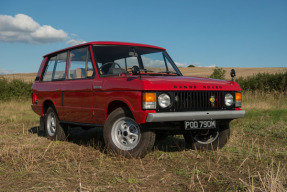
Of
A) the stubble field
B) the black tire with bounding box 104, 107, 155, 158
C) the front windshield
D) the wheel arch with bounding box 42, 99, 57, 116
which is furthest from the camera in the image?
the wheel arch with bounding box 42, 99, 57, 116

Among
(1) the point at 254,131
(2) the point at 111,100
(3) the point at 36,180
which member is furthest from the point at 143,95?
Answer: (1) the point at 254,131

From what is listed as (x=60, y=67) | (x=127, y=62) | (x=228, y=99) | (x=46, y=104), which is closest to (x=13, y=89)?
(x=46, y=104)

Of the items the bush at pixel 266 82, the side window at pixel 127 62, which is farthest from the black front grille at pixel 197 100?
the bush at pixel 266 82

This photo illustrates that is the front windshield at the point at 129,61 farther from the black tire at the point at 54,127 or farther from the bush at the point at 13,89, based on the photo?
the bush at the point at 13,89

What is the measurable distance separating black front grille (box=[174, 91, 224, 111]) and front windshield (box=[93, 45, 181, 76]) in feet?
4.05

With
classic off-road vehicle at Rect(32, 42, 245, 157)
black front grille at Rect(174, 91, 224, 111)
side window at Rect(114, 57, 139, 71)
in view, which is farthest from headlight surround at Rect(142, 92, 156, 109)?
side window at Rect(114, 57, 139, 71)

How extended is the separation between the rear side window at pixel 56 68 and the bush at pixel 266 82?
56.3 feet

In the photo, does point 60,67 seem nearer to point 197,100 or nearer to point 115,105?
point 115,105

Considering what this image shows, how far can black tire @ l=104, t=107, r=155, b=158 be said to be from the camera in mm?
4523

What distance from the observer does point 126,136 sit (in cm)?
480

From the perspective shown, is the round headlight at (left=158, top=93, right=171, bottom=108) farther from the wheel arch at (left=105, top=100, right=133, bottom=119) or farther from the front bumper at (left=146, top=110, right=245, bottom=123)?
the wheel arch at (left=105, top=100, right=133, bottom=119)

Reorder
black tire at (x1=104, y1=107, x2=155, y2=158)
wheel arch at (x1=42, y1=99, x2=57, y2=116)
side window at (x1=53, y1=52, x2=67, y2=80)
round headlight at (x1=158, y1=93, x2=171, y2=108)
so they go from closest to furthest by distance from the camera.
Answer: round headlight at (x1=158, y1=93, x2=171, y2=108) → black tire at (x1=104, y1=107, x2=155, y2=158) → side window at (x1=53, y1=52, x2=67, y2=80) → wheel arch at (x1=42, y1=99, x2=57, y2=116)

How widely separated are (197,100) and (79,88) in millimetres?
2278

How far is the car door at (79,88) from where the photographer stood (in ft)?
18.4
